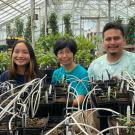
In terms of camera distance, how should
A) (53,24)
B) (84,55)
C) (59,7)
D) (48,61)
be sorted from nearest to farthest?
(48,61) → (84,55) → (53,24) → (59,7)

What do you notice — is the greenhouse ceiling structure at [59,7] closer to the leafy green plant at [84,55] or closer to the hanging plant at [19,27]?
the hanging plant at [19,27]

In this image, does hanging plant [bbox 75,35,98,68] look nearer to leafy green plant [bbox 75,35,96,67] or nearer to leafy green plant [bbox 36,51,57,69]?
leafy green plant [bbox 75,35,96,67]

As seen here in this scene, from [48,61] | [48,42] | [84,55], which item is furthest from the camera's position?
[48,42]

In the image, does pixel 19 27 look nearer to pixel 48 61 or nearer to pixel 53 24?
pixel 53 24

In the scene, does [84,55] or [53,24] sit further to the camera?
[53,24]

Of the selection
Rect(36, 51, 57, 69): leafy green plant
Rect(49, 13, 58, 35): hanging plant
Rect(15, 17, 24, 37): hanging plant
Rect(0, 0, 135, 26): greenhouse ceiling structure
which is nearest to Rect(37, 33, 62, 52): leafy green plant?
Rect(36, 51, 57, 69): leafy green plant

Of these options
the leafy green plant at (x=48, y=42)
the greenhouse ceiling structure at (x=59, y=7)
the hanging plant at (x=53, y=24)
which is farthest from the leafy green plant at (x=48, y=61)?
the hanging plant at (x=53, y=24)

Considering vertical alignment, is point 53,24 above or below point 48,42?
above

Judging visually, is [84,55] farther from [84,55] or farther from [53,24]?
[53,24]

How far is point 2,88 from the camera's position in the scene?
108 inches

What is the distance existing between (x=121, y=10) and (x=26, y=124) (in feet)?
75.5

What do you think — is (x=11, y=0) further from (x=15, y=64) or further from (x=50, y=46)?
(x=15, y=64)

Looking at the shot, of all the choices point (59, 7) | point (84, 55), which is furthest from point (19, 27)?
point (84, 55)

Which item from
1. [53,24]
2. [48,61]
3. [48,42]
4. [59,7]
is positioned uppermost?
[59,7]
